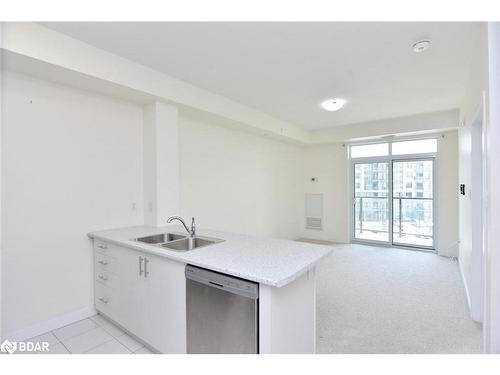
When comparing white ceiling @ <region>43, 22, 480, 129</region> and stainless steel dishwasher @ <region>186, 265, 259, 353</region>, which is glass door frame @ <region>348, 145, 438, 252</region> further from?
stainless steel dishwasher @ <region>186, 265, 259, 353</region>

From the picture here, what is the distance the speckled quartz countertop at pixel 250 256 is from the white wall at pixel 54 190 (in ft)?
1.13

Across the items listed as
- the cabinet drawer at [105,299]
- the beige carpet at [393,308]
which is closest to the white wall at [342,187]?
the beige carpet at [393,308]

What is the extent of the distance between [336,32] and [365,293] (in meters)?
2.92

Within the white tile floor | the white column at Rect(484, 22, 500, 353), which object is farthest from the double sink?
the white column at Rect(484, 22, 500, 353)

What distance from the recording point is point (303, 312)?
68.2 inches

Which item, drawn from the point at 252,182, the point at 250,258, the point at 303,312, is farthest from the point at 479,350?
the point at 252,182

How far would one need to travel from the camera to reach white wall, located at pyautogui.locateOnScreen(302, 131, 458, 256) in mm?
4711

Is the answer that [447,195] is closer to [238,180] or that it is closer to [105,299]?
[238,180]

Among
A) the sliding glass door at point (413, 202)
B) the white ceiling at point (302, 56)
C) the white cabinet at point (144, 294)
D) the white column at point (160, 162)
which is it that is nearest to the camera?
the white cabinet at point (144, 294)

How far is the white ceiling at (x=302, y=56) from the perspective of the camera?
204 centimetres

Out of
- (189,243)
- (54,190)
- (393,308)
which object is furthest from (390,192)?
(54,190)

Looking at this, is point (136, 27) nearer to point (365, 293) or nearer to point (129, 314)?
point (129, 314)

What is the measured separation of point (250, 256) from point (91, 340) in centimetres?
167

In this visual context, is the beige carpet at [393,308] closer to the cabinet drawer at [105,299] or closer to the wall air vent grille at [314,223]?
the wall air vent grille at [314,223]
